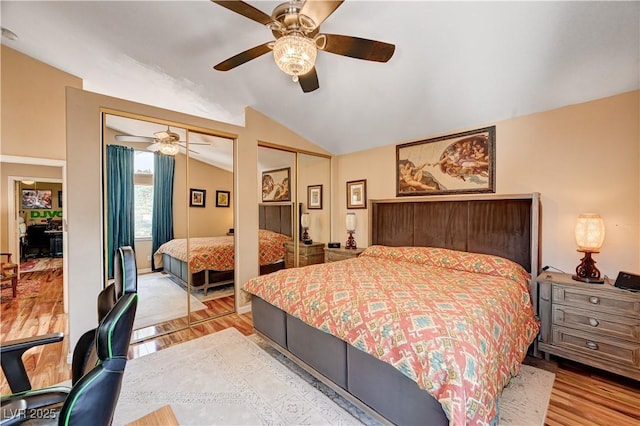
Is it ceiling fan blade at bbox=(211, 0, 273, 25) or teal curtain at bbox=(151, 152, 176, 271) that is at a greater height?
ceiling fan blade at bbox=(211, 0, 273, 25)

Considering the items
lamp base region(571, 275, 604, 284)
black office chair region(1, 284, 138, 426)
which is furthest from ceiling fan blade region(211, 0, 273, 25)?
lamp base region(571, 275, 604, 284)

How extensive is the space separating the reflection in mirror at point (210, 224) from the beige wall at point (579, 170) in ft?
10.8

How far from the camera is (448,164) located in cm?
346

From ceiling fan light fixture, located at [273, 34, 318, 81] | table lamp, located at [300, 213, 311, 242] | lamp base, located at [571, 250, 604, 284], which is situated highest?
ceiling fan light fixture, located at [273, 34, 318, 81]

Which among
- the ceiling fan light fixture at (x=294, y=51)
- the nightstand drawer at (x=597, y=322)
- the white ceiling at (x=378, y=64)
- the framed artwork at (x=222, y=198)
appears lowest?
the nightstand drawer at (x=597, y=322)

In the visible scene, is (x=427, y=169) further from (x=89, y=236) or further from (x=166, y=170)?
(x=89, y=236)

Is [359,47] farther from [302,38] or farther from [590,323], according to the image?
[590,323]

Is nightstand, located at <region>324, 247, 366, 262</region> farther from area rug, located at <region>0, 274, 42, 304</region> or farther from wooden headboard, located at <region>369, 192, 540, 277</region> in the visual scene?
area rug, located at <region>0, 274, 42, 304</region>

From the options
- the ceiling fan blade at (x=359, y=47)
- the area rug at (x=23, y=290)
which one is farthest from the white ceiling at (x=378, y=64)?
the area rug at (x=23, y=290)

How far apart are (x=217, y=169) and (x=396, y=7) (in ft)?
8.90

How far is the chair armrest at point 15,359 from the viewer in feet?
3.78

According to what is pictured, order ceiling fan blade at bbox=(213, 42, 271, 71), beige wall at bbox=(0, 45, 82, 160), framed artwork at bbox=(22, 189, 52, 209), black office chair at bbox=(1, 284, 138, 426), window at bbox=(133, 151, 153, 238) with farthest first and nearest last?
framed artwork at bbox=(22, 189, 52, 209)
beige wall at bbox=(0, 45, 82, 160)
window at bbox=(133, 151, 153, 238)
ceiling fan blade at bbox=(213, 42, 271, 71)
black office chair at bbox=(1, 284, 138, 426)

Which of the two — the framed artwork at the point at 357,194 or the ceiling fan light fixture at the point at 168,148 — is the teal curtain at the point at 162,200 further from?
the framed artwork at the point at 357,194

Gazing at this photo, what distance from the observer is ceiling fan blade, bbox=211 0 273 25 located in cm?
151
